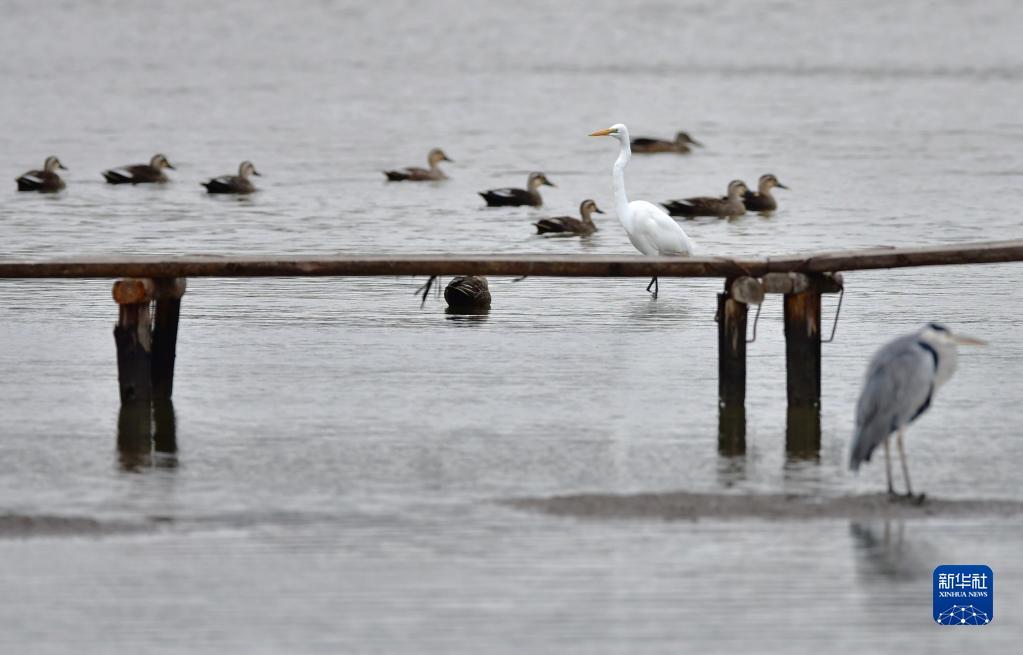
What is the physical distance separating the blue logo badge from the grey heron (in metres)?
1.06

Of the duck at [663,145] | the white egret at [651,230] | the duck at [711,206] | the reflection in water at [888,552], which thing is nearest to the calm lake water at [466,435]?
the reflection in water at [888,552]

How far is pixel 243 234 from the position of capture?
77.2 feet

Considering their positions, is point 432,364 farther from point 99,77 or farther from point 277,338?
point 99,77

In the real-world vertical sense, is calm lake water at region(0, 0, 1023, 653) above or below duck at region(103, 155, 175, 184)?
below

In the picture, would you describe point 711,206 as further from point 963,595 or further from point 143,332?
point 963,595

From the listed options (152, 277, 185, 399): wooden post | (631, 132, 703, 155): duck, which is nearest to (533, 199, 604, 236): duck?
(152, 277, 185, 399): wooden post

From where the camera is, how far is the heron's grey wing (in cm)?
880

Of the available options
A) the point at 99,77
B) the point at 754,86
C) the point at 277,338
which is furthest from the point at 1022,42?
the point at 277,338

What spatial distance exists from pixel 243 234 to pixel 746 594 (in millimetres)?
16629

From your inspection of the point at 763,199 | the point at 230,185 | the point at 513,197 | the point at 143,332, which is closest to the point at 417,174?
the point at 230,185

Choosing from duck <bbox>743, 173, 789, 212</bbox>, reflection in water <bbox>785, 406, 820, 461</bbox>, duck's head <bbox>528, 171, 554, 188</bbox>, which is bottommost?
reflection in water <bbox>785, 406, 820, 461</bbox>

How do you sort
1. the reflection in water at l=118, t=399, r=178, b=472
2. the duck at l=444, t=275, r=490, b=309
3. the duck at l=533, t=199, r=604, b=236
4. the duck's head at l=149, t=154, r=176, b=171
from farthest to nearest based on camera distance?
the duck's head at l=149, t=154, r=176, b=171 < the duck at l=533, t=199, r=604, b=236 < the duck at l=444, t=275, r=490, b=309 < the reflection in water at l=118, t=399, r=178, b=472

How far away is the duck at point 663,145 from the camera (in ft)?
123

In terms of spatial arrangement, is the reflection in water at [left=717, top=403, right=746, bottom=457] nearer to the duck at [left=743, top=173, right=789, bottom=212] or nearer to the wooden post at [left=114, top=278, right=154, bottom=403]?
the wooden post at [left=114, top=278, right=154, bottom=403]
